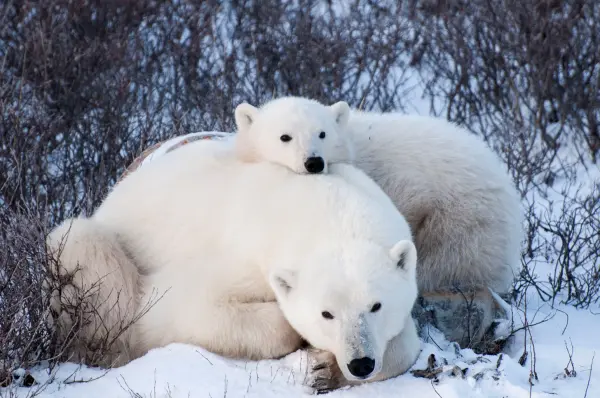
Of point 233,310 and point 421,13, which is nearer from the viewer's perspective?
point 233,310

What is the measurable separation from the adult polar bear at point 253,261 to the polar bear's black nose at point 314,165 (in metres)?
0.06

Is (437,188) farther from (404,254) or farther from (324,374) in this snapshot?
(324,374)

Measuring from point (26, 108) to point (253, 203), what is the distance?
3.59m

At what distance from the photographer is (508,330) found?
133 inches

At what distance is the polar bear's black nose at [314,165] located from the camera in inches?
130

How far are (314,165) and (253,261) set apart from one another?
1.66 feet

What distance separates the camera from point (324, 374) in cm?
276

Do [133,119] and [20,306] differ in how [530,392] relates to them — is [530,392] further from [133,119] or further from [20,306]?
[133,119]

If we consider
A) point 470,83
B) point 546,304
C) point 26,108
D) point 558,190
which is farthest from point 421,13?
point 546,304

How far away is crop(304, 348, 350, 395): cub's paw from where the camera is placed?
2.76 m

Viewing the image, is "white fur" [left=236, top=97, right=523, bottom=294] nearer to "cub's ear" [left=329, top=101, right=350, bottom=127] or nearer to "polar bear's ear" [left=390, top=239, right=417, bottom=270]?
"cub's ear" [left=329, top=101, right=350, bottom=127]

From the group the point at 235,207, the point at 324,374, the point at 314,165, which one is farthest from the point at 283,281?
the point at 314,165

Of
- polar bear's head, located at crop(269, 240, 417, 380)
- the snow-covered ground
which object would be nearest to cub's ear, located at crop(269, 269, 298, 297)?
polar bear's head, located at crop(269, 240, 417, 380)

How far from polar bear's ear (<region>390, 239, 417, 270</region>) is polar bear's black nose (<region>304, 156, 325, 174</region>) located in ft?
2.10
